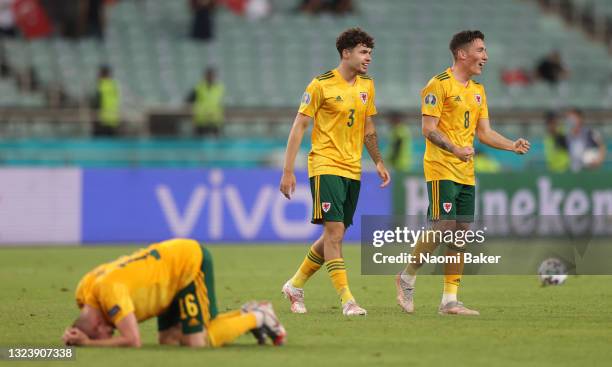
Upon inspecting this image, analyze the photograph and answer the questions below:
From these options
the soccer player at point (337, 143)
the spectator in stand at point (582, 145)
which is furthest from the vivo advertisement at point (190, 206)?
the soccer player at point (337, 143)

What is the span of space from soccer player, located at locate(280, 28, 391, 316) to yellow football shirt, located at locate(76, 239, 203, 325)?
227 centimetres

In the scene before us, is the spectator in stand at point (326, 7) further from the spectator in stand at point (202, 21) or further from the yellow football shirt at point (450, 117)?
the yellow football shirt at point (450, 117)

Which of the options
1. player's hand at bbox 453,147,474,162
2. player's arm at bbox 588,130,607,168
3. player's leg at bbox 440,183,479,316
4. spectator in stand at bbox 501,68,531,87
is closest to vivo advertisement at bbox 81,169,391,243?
player's arm at bbox 588,130,607,168

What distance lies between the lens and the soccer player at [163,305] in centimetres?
806

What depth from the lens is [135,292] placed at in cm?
816

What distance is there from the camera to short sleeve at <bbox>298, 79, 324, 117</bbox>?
10.7 meters

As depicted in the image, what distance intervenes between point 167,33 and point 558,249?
11742 mm

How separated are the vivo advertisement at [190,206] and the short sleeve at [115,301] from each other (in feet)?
42.0

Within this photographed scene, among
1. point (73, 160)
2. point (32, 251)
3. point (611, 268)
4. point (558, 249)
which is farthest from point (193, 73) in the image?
point (611, 268)

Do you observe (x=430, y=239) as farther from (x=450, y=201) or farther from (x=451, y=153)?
(x=451, y=153)

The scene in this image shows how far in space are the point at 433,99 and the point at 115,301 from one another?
3856 millimetres

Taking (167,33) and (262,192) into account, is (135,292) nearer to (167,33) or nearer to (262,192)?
(262,192)

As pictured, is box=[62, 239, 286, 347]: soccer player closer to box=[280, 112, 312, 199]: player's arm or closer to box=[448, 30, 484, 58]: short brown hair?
box=[280, 112, 312, 199]: player's arm

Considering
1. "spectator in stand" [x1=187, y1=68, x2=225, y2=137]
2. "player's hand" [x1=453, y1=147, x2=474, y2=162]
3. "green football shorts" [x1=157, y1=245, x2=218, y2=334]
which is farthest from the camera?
"spectator in stand" [x1=187, y1=68, x2=225, y2=137]
